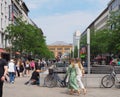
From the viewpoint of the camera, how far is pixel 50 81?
21250mm

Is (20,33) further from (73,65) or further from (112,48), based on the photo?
(73,65)

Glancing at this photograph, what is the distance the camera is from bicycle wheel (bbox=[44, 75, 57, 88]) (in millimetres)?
21172

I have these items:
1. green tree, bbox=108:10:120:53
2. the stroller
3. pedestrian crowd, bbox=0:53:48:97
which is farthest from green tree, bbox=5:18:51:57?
the stroller

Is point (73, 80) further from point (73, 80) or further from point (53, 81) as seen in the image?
point (53, 81)

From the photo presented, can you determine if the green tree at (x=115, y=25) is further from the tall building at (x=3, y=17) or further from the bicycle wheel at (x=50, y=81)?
the bicycle wheel at (x=50, y=81)

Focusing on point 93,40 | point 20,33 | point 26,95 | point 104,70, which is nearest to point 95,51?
point 93,40

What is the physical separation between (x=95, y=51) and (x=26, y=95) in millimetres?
84850

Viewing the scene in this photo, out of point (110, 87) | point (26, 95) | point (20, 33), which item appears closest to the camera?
point (26, 95)

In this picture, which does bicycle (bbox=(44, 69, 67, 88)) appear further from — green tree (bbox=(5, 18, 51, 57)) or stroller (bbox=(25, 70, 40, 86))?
green tree (bbox=(5, 18, 51, 57))

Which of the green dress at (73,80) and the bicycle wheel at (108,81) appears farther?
the bicycle wheel at (108,81)

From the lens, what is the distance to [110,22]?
5575cm

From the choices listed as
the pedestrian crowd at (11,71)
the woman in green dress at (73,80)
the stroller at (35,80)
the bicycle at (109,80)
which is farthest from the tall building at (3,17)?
the woman in green dress at (73,80)

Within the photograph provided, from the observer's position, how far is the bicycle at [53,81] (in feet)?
69.6

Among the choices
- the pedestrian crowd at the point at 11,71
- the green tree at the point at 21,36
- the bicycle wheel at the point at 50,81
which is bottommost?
the bicycle wheel at the point at 50,81
